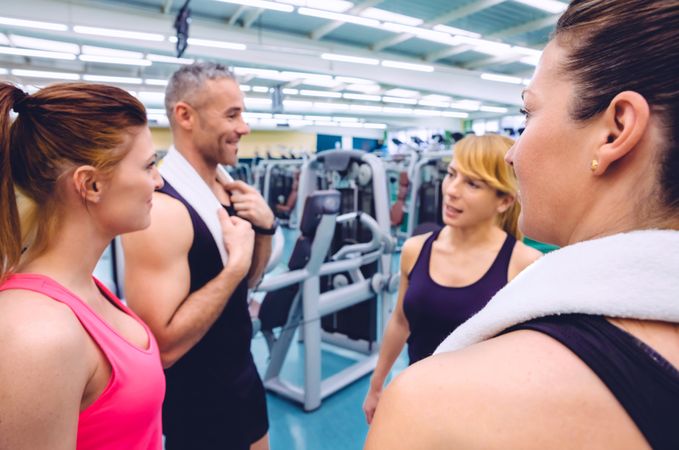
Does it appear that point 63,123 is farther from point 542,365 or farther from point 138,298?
point 542,365

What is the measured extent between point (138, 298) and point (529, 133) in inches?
44.0

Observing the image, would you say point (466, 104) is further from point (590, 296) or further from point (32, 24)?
point (590, 296)

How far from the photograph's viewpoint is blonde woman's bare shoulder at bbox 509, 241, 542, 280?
158cm

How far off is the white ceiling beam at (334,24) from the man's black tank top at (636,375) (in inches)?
280

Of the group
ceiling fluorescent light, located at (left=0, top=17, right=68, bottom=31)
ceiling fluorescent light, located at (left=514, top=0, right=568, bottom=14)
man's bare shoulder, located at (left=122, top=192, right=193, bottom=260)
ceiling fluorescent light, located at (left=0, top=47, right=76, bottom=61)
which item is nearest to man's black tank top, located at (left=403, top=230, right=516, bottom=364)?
man's bare shoulder, located at (left=122, top=192, right=193, bottom=260)

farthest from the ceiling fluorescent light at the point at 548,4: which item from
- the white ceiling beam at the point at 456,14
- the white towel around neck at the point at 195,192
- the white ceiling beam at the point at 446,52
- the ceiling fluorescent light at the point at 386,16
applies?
the white towel around neck at the point at 195,192

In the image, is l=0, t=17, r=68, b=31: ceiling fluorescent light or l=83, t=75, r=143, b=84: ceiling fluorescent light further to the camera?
l=83, t=75, r=143, b=84: ceiling fluorescent light

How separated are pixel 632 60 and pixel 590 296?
0.28m

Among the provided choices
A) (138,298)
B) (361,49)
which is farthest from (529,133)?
(361,49)

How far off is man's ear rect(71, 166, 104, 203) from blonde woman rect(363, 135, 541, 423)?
1.10m

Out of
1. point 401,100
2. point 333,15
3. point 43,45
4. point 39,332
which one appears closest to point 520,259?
point 39,332

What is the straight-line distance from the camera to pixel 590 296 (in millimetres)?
450

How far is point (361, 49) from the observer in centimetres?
970

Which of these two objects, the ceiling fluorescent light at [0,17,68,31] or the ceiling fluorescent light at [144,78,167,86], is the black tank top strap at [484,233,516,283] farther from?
the ceiling fluorescent light at [144,78,167,86]
